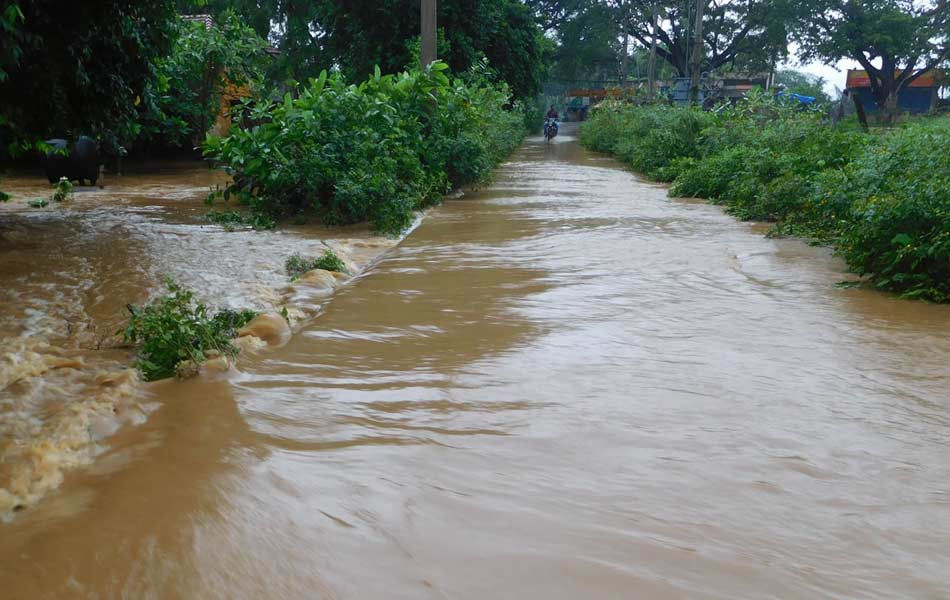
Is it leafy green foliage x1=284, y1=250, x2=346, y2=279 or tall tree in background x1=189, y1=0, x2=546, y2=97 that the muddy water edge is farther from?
tall tree in background x1=189, y1=0, x2=546, y2=97

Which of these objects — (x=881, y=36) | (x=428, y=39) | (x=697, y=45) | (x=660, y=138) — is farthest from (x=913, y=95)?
(x=428, y=39)

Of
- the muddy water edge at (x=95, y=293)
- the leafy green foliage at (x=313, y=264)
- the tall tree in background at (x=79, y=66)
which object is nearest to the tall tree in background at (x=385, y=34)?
the muddy water edge at (x=95, y=293)

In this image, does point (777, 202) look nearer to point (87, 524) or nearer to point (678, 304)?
point (678, 304)

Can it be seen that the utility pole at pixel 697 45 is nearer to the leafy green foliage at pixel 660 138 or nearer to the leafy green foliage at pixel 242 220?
the leafy green foliage at pixel 660 138

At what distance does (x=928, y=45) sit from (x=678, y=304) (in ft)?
121

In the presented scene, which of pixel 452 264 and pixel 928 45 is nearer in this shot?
pixel 452 264

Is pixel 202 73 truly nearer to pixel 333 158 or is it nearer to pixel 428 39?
pixel 428 39

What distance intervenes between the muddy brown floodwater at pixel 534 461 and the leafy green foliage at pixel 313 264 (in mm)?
995

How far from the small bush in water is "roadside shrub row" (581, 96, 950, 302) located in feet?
15.3

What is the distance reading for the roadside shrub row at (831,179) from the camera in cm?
588

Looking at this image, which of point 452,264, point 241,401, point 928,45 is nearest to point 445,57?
point 452,264

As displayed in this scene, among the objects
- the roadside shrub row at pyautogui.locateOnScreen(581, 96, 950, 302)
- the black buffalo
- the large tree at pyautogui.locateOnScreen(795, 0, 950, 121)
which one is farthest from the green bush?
the large tree at pyautogui.locateOnScreen(795, 0, 950, 121)

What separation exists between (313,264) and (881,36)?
116 feet

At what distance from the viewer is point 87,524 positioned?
2.61 metres
